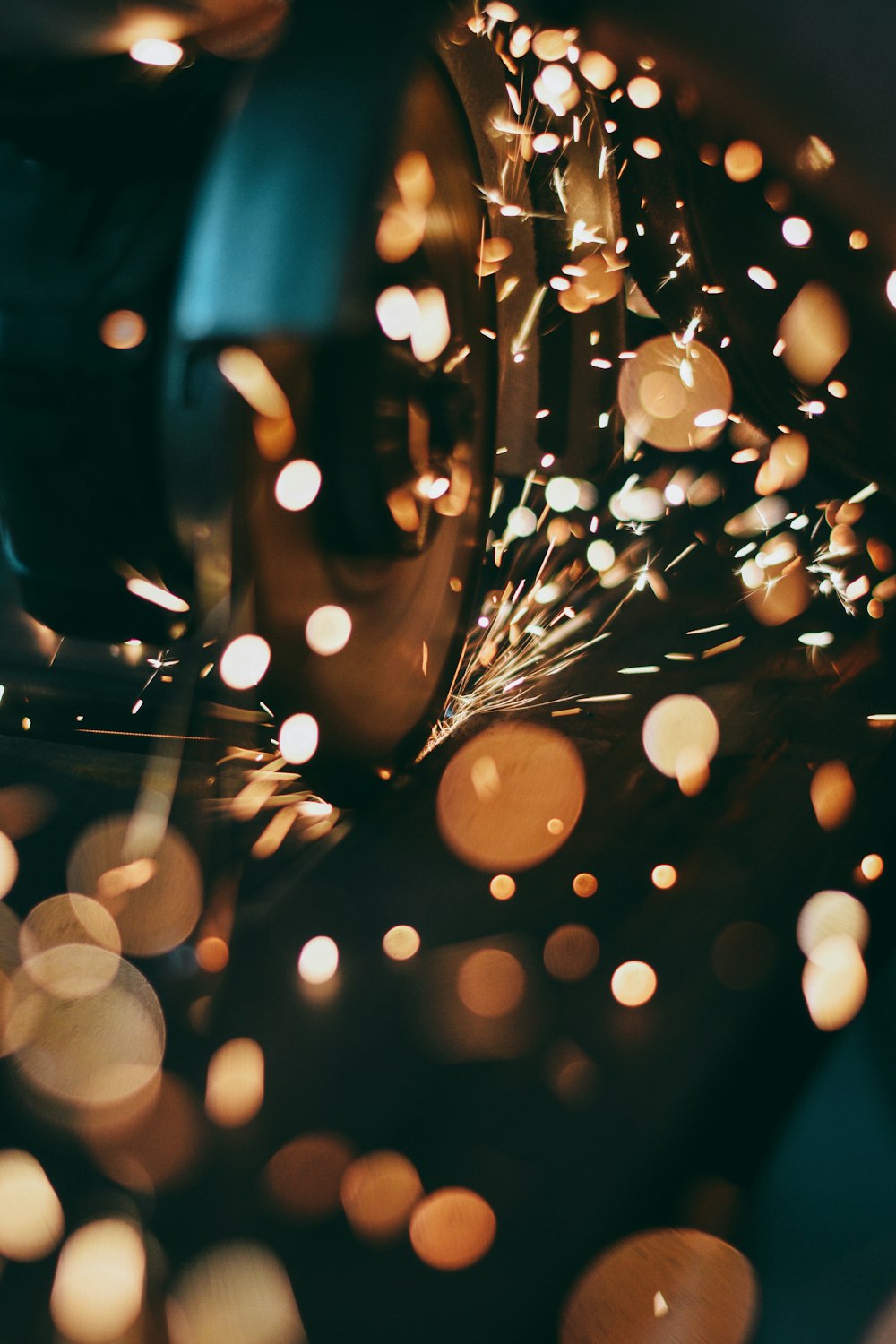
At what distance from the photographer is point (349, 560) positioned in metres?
0.78

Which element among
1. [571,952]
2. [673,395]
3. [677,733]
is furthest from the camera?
[673,395]

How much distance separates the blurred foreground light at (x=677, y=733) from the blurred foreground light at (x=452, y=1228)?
461 mm

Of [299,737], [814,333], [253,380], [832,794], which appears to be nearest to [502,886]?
[299,737]

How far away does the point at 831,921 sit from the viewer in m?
0.71

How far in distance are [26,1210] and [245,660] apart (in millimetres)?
354

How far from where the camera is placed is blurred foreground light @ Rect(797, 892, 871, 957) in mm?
696

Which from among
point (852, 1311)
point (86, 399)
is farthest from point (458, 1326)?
point (86, 399)

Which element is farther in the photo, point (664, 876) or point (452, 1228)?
point (664, 876)

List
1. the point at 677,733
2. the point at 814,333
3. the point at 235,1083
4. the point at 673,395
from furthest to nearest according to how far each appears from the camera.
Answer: the point at 673,395 → the point at 677,733 → the point at 814,333 → the point at 235,1083

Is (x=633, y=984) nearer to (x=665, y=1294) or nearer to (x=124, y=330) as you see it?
(x=665, y=1294)

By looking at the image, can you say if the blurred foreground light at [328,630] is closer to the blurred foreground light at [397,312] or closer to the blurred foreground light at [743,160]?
the blurred foreground light at [397,312]

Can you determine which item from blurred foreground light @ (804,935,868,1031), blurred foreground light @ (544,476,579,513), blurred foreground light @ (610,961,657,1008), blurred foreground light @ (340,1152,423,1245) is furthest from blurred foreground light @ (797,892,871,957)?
blurred foreground light @ (544,476,579,513)

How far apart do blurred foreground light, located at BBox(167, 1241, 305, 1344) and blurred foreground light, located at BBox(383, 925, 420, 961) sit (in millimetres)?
228

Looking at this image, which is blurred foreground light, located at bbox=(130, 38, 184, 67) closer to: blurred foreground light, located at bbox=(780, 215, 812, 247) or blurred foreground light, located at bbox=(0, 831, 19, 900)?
blurred foreground light, located at bbox=(780, 215, 812, 247)
